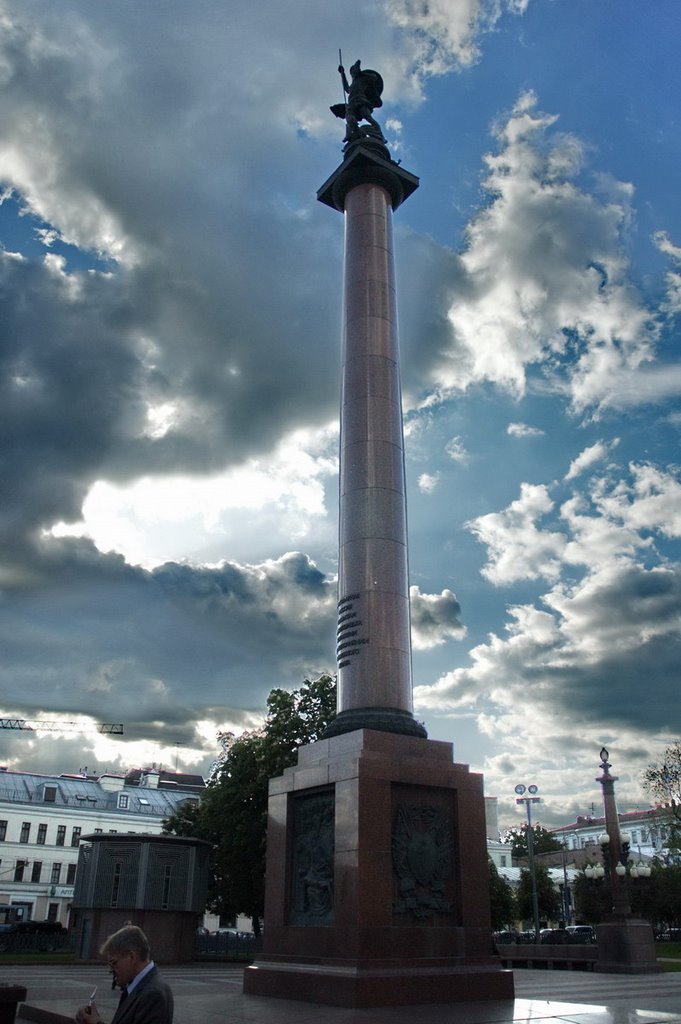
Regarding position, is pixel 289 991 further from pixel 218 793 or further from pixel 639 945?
pixel 218 793

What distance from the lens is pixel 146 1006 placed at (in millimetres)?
4461

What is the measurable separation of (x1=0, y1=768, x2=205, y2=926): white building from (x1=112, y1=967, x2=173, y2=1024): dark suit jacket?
56.5m

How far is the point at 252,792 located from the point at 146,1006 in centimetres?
3002

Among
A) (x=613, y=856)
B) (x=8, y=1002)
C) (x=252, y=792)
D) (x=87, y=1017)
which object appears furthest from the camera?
(x=252, y=792)

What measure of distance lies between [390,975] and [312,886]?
7.48 feet

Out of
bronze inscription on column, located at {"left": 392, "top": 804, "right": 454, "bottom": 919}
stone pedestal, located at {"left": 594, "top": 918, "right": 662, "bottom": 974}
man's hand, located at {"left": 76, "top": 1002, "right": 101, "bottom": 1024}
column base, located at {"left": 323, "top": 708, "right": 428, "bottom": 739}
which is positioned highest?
column base, located at {"left": 323, "top": 708, "right": 428, "bottom": 739}

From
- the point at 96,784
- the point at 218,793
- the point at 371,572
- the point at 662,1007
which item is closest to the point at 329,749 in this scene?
the point at 371,572

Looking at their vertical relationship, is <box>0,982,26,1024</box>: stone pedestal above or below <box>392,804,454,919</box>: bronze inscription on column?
below

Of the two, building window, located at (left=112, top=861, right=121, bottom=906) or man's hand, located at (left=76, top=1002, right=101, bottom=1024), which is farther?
building window, located at (left=112, top=861, right=121, bottom=906)

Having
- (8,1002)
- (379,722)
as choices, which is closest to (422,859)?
(379,722)

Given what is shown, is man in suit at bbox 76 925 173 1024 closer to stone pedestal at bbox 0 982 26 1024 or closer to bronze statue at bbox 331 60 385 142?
stone pedestal at bbox 0 982 26 1024

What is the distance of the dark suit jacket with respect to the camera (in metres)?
4.45

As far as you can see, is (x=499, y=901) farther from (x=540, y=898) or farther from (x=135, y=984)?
(x=135, y=984)

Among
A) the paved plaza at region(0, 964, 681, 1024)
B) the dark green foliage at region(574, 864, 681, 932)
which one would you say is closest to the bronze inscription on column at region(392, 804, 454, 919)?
the paved plaza at region(0, 964, 681, 1024)
